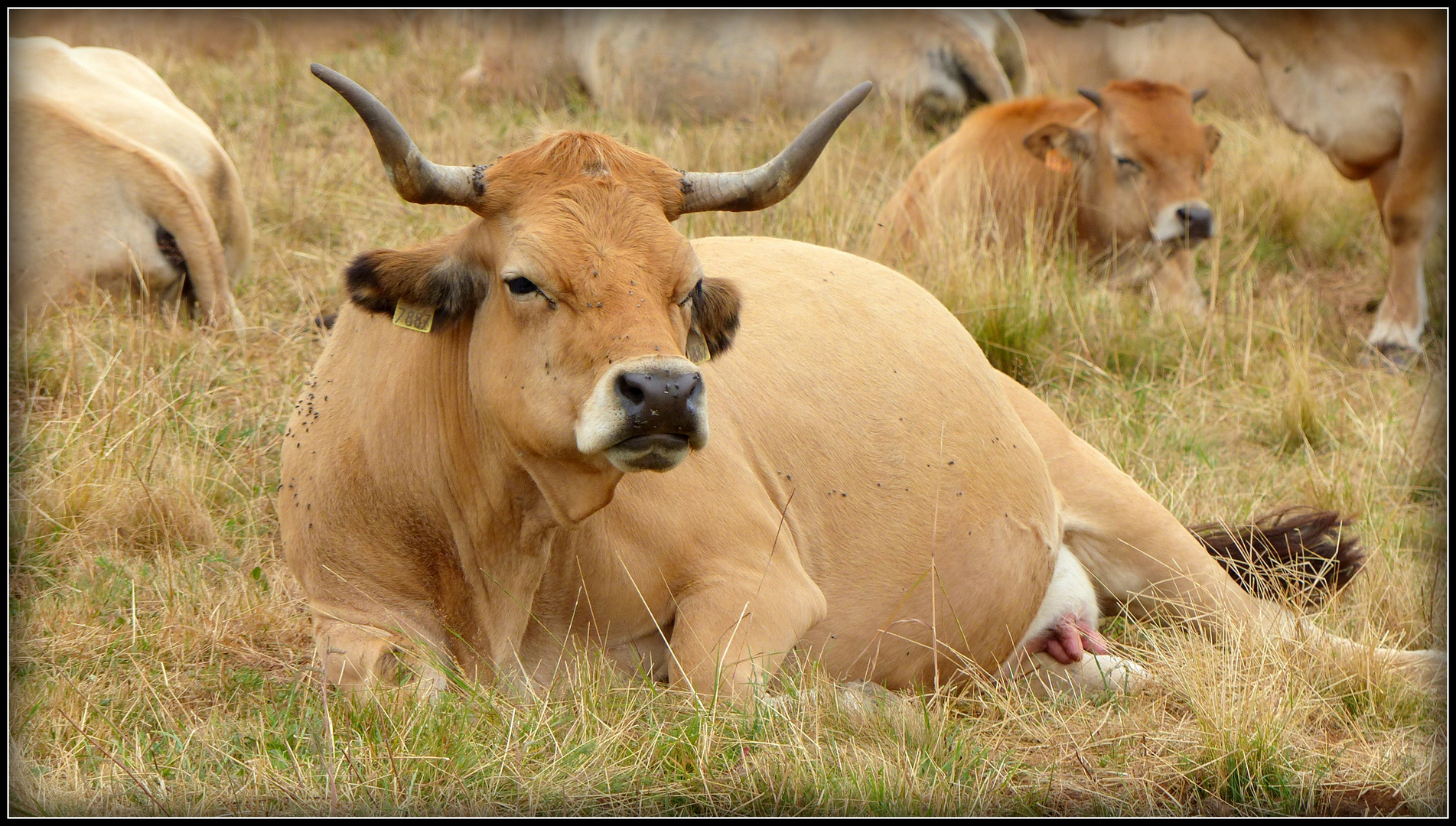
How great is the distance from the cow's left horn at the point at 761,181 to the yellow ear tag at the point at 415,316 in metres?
0.74

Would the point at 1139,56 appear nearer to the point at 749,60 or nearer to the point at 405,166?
the point at 749,60

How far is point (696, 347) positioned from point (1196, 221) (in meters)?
5.69

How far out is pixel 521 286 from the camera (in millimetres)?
3543

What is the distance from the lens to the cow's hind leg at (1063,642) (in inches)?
195

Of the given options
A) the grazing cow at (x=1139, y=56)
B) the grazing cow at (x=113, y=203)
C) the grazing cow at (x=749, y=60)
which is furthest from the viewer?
the grazing cow at (x=1139, y=56)

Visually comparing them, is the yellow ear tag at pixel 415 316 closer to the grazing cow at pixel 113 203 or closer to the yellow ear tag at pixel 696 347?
the yellow ear tag at pixel 696 347

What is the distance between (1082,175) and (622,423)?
6.68 meters

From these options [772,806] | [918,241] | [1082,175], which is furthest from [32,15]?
[772,806]

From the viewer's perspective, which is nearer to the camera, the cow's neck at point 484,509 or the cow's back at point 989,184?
the cow's neck at point 484,509

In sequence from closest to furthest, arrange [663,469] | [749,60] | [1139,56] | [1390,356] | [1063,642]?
[663,469]
[1063,642]
[1390,356]
[749,60]
[1139,56]

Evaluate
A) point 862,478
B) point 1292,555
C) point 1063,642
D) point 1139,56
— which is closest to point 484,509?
point 862,478

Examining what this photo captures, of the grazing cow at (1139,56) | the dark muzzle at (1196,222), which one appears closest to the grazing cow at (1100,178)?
the dark muzzle at (1196,222)

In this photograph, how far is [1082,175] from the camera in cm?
923

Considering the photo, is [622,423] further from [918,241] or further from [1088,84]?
[1088,84]
